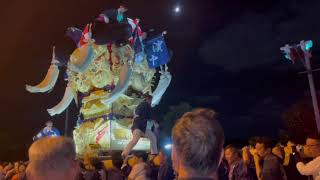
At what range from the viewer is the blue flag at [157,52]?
22062 millimetres

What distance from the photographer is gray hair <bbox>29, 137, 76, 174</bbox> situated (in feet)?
9.45

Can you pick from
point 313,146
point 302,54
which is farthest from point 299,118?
point 313,146

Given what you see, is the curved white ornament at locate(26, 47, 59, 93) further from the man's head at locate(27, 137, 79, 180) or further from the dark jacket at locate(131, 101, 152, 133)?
the man's head at locate(27, 137, 79, 180)

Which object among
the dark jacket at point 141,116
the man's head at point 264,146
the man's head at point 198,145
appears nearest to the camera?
the man's head at point 198,145

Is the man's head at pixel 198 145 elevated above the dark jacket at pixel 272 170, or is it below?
above

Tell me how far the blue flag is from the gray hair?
1898 centimetres

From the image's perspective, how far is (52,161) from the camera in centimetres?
288

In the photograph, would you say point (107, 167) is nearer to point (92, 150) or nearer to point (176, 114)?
point (92, 150)

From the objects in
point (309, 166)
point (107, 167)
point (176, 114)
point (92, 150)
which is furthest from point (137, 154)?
point (176, 114)

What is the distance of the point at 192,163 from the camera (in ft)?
8.22

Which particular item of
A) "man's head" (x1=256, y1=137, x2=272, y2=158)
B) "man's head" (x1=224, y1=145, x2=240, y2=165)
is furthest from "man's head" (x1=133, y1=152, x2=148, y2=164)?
"man's head" (x1=256, y1=137, x2=272, y2=158)

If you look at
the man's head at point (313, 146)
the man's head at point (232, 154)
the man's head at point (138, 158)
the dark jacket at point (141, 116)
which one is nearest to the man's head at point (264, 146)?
the man's head at point (232, 154)

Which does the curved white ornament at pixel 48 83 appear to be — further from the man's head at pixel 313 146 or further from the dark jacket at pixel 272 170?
the man's head at pixel 313 146

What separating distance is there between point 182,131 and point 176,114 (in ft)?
142
